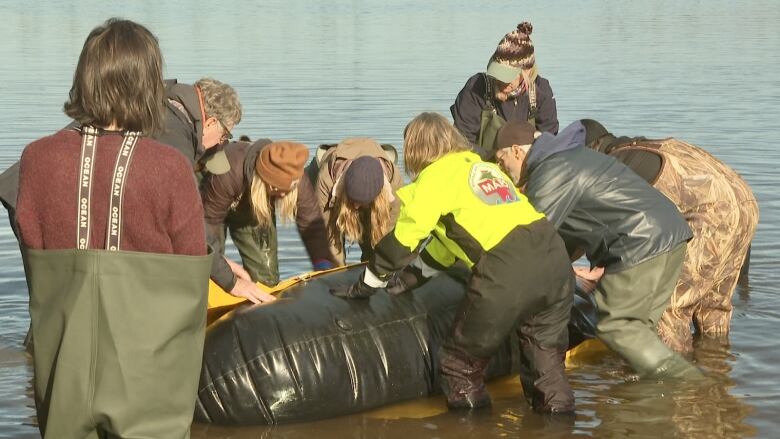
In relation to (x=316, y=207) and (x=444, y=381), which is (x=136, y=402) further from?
(x=316, y=207)

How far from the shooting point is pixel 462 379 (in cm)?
679

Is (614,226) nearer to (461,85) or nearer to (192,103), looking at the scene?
(192,103)

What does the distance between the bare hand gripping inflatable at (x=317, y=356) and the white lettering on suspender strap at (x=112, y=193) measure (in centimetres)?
262

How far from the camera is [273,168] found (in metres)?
7.64

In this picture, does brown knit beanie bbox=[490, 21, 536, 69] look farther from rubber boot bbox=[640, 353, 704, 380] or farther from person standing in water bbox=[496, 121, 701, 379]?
rubber boot bbox=[640, 353, 704, 380]

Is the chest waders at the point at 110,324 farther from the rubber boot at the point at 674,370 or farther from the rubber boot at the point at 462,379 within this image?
the rubber boot at the point at 674,370

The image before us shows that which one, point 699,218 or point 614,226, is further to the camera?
point 699,218

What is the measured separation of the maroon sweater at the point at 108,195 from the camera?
3.97m

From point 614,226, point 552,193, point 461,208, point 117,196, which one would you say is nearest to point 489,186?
point 461,208

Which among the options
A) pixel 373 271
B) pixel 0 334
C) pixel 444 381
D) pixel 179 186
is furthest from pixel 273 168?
pixel 179 186

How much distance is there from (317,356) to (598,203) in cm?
175

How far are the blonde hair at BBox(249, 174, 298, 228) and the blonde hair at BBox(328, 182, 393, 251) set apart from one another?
0.92 ft

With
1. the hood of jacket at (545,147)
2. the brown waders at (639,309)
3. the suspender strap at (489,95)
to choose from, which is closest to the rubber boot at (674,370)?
the brown waders at (639,309)

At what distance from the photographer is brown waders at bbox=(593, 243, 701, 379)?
7125 mm
